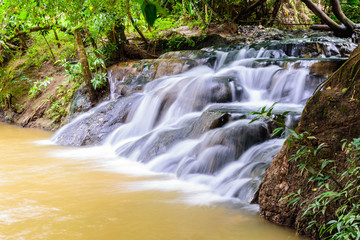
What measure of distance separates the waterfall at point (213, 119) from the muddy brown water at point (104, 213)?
520 mm

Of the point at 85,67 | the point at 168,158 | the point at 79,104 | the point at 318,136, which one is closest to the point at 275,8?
the point at 85,67

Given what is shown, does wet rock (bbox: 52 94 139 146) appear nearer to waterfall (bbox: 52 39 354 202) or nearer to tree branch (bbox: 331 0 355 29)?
waterfall (bbox: 52 39 354 202)

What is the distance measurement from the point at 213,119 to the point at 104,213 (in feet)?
6.99

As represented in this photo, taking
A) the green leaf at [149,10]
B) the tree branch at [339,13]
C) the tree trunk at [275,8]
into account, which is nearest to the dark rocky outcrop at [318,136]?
the green leaf at [149,10]

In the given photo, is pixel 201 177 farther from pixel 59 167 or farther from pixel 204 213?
pixel 59 167

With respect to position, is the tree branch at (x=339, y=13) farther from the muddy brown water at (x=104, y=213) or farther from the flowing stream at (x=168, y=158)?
the muddy brown water at (x=104, y=213)

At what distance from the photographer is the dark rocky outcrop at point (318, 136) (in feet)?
8.65

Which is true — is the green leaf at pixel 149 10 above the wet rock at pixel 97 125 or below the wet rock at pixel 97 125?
above

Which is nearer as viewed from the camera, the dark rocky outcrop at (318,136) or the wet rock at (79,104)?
the dark rocky outcrop at (318,136)

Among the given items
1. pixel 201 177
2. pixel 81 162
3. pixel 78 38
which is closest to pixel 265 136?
pixel 201 177

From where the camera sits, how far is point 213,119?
15.5 feet

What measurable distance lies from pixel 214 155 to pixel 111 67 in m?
5.40

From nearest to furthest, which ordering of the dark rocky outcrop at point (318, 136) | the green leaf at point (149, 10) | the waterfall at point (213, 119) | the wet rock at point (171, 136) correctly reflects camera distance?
the green leaf at point (149, 10), the dark rocky outcrop at point (318, 136), the waterfall at point (213, 119), the wet rock at point (171, 136)


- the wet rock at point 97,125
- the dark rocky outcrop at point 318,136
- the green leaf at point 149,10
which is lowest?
the wet rock at point 97,125
